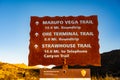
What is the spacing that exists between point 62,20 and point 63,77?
2109 mm

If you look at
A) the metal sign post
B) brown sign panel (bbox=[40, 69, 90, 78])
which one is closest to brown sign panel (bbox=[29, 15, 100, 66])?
the metal sign post

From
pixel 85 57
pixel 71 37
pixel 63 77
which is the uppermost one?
pixel 71 37

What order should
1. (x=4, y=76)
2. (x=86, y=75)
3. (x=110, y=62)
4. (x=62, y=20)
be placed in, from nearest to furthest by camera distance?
(x=86, y=75) < (x=62, y=20) < (x=4, y=76) < (x=110, y=62)

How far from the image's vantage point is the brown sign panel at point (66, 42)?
1024 centimetres

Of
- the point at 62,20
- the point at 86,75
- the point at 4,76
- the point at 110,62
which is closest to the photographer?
the point at 86,75

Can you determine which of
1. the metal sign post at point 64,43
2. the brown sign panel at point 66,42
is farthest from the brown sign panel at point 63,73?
the brown sign panel at point 66,42

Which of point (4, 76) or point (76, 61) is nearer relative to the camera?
point (76, 61)

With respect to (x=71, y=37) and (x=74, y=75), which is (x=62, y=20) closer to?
(x=71, y=37)

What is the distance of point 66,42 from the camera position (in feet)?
34.0

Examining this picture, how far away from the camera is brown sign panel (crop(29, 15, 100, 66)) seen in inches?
403

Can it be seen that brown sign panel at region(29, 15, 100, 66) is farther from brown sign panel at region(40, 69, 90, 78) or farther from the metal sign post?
brown sign panel at region(40, 69, 90, 78)

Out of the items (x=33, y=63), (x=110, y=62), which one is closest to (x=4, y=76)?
(x=33, y=63)

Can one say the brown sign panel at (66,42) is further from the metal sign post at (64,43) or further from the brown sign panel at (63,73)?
the brown sign panel at (63,73)

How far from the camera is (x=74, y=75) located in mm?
10000
